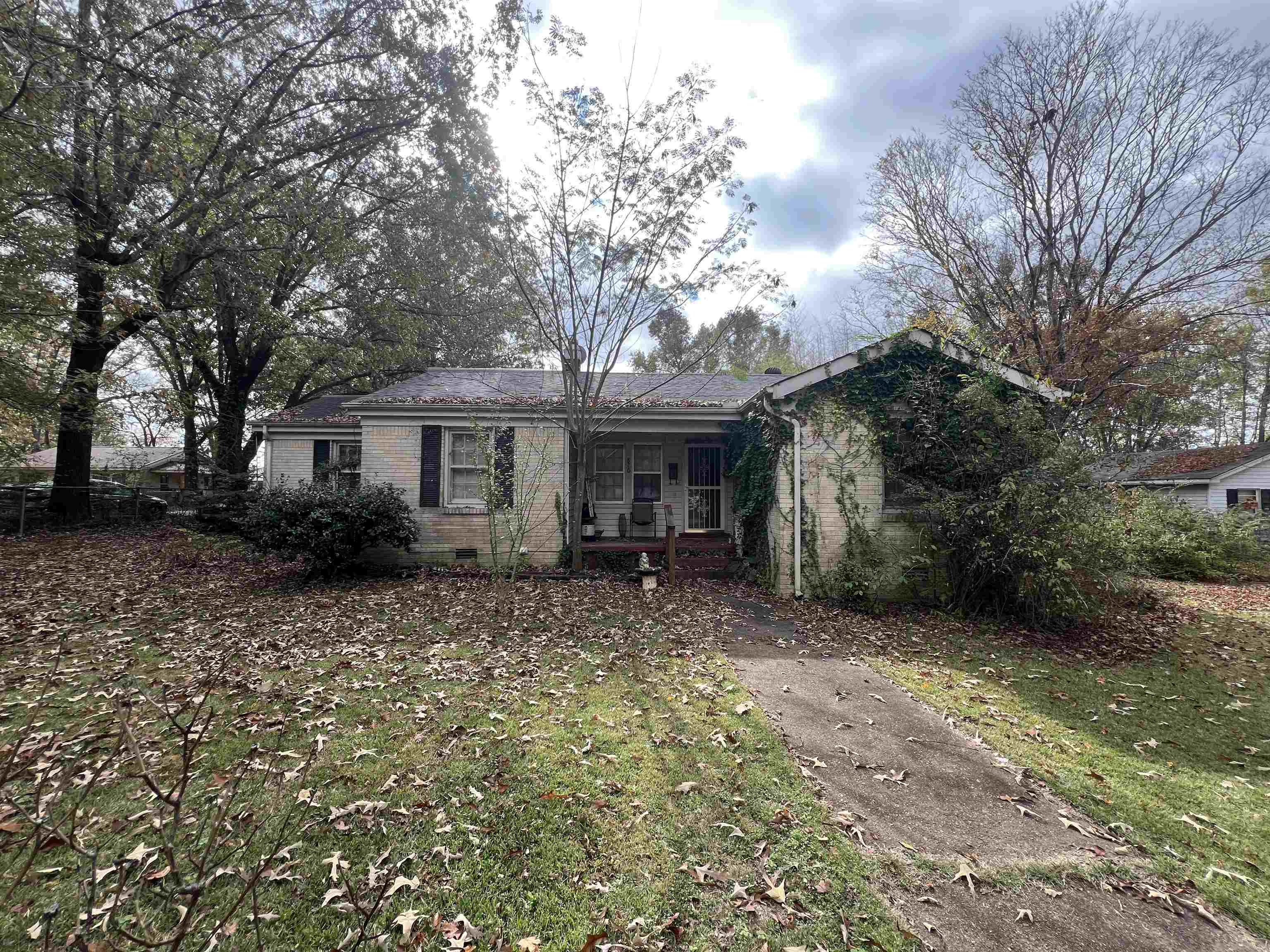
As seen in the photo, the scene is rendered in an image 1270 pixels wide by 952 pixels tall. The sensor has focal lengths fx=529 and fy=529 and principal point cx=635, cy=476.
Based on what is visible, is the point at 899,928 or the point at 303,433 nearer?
the point at 899,928

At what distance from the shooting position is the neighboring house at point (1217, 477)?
18.2m

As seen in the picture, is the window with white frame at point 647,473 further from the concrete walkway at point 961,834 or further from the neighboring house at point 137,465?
the neighboring house at point 137,465

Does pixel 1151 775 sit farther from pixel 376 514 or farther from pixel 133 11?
pixel 133 11

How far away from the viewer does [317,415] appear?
15.7m

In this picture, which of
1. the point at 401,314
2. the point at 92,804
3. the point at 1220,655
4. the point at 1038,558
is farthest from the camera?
the point at 401,314

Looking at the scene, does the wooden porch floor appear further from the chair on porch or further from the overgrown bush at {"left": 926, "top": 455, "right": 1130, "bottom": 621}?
the overgrown bush at {"left": 926, "top": 455, "right": 1130, "bottom": 621}

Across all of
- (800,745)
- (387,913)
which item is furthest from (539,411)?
(387,913)

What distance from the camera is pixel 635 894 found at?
2.75m

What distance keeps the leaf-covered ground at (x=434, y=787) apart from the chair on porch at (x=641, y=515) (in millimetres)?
5661

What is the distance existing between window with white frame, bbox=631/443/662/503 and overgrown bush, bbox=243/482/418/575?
5307 millimetres

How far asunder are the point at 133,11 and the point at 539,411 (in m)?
10.4

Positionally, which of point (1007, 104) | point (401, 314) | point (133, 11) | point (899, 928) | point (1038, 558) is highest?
Answer: point (1007, 104)

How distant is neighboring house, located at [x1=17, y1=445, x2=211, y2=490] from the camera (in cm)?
2631

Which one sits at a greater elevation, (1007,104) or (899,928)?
(1007,104)
